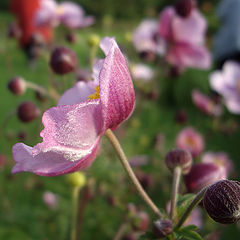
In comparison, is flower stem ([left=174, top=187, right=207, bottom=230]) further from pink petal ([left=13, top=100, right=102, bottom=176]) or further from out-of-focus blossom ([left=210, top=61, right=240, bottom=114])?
out-of-focus blossom ([left=210, top=61, right=240, bottom=114])

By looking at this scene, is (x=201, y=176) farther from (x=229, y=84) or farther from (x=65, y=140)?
(x=229, y=84)

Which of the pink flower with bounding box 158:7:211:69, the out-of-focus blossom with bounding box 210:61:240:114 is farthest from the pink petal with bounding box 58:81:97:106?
the out-of-focus blossom with bounding box 210:61:240:114

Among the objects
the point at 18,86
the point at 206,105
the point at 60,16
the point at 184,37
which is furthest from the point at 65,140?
the point at 206,105

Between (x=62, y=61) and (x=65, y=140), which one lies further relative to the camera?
(x=62, y=61)

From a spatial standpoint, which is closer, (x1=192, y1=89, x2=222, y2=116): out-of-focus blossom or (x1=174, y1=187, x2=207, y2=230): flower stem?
(x1=174, y1=187, x2=207, y2=230): flower stem

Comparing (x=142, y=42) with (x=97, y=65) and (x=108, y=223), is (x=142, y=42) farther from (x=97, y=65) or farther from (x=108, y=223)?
(x=97, y=65)

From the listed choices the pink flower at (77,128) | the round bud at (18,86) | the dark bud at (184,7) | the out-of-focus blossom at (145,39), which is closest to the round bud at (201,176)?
the pink flower at (77,128)

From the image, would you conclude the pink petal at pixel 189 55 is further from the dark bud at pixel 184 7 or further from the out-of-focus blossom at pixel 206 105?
the out-of-focus blossom at pixel 206 105
